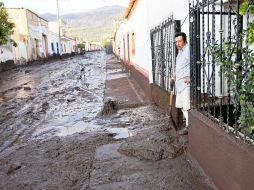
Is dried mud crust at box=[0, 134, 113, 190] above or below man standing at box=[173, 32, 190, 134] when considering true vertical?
below

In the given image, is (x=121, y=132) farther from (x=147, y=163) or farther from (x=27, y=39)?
(x=27, y=39)

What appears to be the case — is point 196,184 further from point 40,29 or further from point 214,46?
point 40,29

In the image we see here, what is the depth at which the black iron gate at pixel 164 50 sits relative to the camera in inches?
257

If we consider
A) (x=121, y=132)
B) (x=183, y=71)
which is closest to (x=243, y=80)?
(x=183, y=71)

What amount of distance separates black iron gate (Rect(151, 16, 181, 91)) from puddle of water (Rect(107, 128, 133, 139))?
4.97ft

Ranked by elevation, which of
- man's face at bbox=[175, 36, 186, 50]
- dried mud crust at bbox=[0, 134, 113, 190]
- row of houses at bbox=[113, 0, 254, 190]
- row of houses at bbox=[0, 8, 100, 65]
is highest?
row of houses at bbox=[0, 8, 100, 65]

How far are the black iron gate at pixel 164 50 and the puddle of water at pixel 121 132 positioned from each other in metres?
1.51

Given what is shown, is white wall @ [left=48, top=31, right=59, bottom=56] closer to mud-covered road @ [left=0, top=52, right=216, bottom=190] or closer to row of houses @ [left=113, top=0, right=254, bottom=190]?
mud-covered road @ [left=0, top=52, right=216, bottom=190]

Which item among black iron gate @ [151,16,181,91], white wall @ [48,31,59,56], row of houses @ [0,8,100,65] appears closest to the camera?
black iron gate @ [151,16,181,91]

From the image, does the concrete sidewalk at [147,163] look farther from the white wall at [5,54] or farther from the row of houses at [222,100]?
the white wall at [5,54]

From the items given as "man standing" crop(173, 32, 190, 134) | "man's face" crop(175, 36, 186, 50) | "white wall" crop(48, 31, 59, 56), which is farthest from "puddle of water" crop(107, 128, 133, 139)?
"white wall" crop(48, 31, 59, 56)

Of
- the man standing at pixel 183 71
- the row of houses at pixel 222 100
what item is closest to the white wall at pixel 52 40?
the man standing at pixel 183 71

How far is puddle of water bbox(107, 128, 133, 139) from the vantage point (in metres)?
6.12

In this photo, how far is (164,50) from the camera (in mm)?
7402
